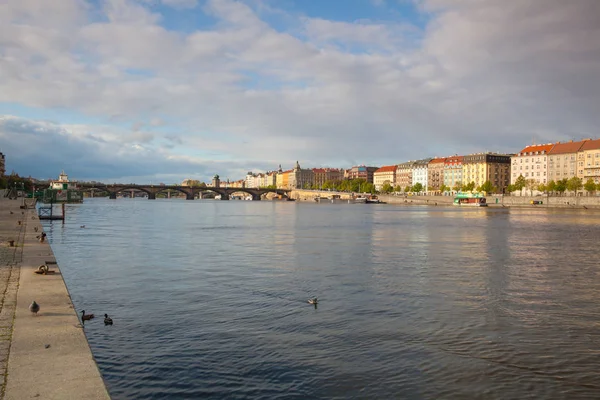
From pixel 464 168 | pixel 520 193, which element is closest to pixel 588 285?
pixel 520 193

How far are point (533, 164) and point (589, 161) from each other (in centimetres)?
1896

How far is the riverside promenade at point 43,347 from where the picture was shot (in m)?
6.40

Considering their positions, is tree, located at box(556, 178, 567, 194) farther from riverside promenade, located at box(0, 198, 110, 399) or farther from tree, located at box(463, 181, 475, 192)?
riverside promenade, located at box(0, 198, 110, 399)

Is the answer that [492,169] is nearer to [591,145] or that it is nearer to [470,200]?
[591,145]

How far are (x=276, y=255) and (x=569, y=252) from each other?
16.0m

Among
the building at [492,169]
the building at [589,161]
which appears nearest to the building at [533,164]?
the building at [589,161]

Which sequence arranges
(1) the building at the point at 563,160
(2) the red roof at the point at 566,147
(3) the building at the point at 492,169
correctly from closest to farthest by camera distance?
1. (1) the building at the point at 563,160
2. (2) the red roof at the point at 566,147
3. (3) the building at the point at 492,169

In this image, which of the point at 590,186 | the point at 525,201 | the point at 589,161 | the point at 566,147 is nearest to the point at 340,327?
the point at 590,186

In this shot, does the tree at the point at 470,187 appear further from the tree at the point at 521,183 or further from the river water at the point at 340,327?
the river water at the point at 340,327

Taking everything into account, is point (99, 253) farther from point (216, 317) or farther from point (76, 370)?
point (76, 370)

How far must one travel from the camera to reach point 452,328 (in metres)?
12.1

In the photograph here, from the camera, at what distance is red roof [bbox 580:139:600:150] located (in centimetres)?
13745

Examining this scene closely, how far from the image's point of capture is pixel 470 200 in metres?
140

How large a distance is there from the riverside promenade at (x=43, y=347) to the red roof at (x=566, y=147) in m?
154
